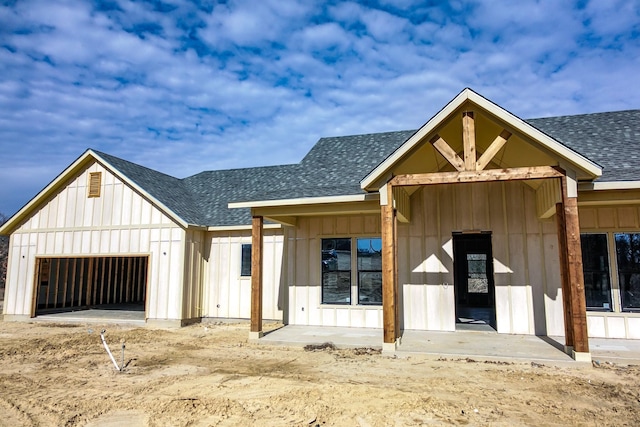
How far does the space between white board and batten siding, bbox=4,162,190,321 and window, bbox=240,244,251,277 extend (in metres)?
2.01

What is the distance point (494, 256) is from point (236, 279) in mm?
8386

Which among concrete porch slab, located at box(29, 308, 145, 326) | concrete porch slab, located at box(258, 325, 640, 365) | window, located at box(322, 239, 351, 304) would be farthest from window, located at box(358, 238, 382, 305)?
concrete porch slab, located at box(29, 308, 145, 326)

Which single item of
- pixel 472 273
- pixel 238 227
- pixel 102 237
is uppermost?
pixel 238 227

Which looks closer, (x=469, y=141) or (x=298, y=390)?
(x=298, y=390)

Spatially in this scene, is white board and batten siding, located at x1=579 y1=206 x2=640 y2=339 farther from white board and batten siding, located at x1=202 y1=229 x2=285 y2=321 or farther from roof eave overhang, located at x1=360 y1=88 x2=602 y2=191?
white board and batten siding, located at x1=202 y1=229 x2=285 y2=321

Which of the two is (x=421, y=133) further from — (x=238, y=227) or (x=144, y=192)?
(x=144, y=192)

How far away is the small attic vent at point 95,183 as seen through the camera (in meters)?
15.2

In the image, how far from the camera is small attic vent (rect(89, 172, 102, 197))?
15.2m

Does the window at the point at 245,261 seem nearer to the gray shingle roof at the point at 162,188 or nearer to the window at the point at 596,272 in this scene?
the gray shingle roof at the point at 162,188

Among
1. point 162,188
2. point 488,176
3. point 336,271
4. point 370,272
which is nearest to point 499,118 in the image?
point 488,176

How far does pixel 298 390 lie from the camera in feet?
20.6

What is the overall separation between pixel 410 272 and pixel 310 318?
328 cm

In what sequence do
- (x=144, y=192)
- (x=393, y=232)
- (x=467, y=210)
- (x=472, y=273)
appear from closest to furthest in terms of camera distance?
(x=393, y=232), (x=467, y=210), (x=144, y=192), (x=472, y=273)

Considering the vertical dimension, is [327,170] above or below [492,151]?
above
